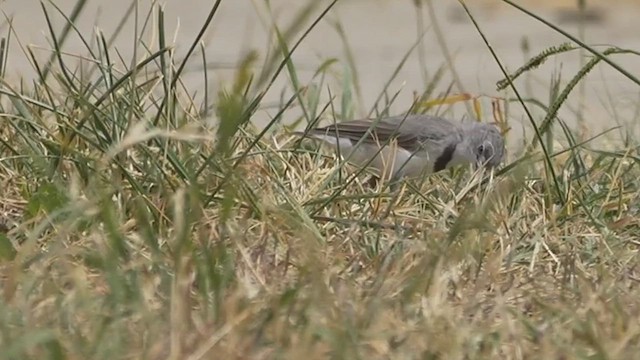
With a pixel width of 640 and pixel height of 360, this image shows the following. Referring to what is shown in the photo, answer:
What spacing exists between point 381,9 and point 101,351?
7599mm

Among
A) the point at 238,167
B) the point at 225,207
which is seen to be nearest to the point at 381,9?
the point at 238,167

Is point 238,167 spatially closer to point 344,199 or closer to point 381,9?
point 344,199

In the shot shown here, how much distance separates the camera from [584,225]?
119 inches

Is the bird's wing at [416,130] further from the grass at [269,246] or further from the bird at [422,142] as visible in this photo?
the grass at [269,246]

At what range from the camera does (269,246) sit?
2703 millimetres

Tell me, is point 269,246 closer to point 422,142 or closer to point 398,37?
point 422,142

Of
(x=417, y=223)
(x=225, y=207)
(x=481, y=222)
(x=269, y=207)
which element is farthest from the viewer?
(x=417, y=223)

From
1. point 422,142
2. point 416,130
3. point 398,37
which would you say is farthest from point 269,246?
point 398,37

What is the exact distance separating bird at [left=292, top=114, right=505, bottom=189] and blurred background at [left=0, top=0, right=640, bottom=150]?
1124 mm

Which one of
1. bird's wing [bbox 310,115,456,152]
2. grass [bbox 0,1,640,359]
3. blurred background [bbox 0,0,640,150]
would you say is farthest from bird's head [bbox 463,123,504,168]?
blurred background [bbox 0,0,640,150]

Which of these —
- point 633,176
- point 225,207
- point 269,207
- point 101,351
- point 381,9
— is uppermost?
point 381,9

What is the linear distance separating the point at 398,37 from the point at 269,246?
18.5ft

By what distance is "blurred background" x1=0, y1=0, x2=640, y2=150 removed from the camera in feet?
21.6

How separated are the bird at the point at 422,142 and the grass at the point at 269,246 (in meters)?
0.18
